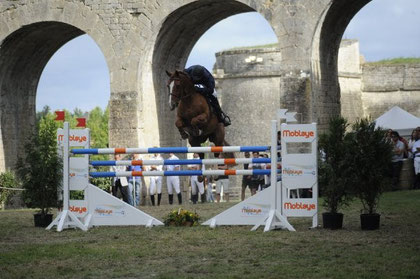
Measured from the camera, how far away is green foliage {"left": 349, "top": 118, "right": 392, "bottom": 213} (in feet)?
43.1

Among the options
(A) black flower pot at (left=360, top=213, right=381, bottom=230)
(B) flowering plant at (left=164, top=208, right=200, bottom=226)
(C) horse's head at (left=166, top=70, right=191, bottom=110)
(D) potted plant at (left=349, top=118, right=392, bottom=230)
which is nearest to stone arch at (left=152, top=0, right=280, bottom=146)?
(C) horse's head at (left=166, top=70, right=191, bottom=110)

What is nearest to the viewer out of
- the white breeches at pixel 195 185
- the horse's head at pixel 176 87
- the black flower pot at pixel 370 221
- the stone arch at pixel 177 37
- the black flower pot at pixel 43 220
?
the black flower pot at pixel 370 221

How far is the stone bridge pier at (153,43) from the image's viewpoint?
2036 centimetres

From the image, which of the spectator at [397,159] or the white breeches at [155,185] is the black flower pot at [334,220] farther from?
the white breeches at [155,185]

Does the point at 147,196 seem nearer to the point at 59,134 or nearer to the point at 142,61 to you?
the point at 142,61

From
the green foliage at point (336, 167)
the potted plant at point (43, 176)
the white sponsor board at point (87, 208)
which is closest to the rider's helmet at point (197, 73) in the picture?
the white sponsor board at point (87, 208)

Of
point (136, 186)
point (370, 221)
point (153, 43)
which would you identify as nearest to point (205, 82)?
point (370, 221)

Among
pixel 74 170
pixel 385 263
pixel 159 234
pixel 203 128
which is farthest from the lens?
pixel 203 128

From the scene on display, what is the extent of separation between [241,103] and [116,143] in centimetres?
2286

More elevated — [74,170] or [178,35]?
[178,35]

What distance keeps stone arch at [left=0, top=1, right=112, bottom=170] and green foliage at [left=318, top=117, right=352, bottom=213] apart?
390 inches

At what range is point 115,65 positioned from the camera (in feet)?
73.5

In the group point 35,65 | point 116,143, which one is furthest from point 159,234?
point 35,65

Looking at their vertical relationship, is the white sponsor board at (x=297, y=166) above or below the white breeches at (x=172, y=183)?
above
